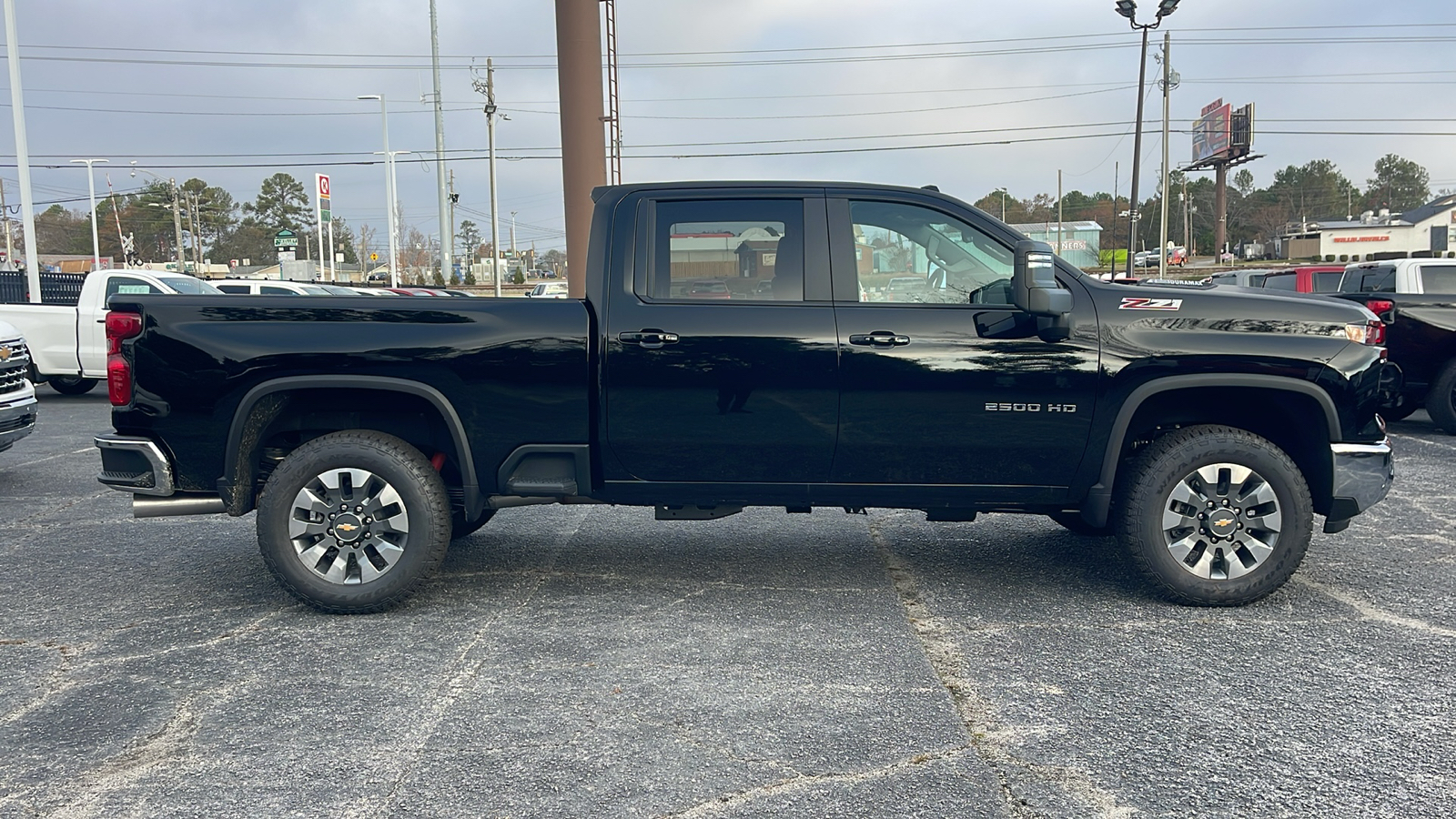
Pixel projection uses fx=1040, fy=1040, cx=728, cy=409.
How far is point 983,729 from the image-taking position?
3.58m

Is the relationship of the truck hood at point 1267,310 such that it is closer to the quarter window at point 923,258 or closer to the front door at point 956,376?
the front door at point 956,376

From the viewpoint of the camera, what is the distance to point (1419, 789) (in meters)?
3.11

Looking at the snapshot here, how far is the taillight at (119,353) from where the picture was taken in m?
4.77

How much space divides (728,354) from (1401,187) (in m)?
148

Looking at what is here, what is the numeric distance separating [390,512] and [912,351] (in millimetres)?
2526

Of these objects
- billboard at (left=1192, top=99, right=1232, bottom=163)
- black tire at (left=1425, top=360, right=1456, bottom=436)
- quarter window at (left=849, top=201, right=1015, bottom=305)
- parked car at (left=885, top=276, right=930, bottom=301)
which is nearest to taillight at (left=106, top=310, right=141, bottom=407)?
quarter window at (left=849, top=201, right=1015, bottom=305)

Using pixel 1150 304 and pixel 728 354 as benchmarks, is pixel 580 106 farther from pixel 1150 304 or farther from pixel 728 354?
pixel 1150 304

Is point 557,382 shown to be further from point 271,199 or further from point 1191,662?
point 271,199

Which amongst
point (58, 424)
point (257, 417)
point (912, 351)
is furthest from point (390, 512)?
point (58, 424)

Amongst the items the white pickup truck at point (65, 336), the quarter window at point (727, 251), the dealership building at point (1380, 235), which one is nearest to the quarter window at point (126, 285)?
the white pickup truck at point (65, 336)

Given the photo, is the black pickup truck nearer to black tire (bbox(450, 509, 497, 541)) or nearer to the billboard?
black tire (bbox(450, 509, 497, 541))

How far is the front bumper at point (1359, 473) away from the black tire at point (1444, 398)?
676 cm

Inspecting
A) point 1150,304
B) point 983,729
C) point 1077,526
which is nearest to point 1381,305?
point 1077,526

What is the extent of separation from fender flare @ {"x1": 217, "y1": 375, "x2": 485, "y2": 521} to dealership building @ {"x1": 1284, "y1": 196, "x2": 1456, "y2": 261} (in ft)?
326
